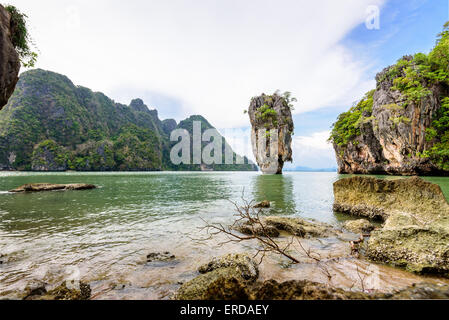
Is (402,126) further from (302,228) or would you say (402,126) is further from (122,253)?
(122,253)

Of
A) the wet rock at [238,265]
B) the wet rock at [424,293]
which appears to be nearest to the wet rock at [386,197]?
the wet rock at [424,293]

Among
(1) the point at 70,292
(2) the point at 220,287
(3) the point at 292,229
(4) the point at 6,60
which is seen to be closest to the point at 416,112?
(3) the point at 292,229

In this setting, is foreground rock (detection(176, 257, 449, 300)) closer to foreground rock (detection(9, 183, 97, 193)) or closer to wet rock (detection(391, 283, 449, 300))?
wet rock (detection(391, 283, 449, 300))

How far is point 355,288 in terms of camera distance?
3.35 m

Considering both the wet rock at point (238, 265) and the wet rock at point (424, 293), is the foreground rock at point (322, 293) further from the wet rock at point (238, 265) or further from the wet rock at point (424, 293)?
the wet rock at point (238, 265)

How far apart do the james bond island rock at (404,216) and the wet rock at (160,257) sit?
503cm

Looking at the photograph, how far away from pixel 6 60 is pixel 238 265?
15.5 m

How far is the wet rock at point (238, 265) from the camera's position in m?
3.85

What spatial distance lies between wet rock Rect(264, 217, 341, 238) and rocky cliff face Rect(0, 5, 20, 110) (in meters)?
15.6

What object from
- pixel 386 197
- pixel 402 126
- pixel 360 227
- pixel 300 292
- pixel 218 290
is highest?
pixel 402 126

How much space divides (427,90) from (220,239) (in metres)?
37.3

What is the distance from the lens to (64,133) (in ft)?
342

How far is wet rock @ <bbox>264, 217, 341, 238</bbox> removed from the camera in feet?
21.3

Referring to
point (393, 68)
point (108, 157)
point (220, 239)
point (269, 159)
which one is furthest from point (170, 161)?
point (220, 239)
